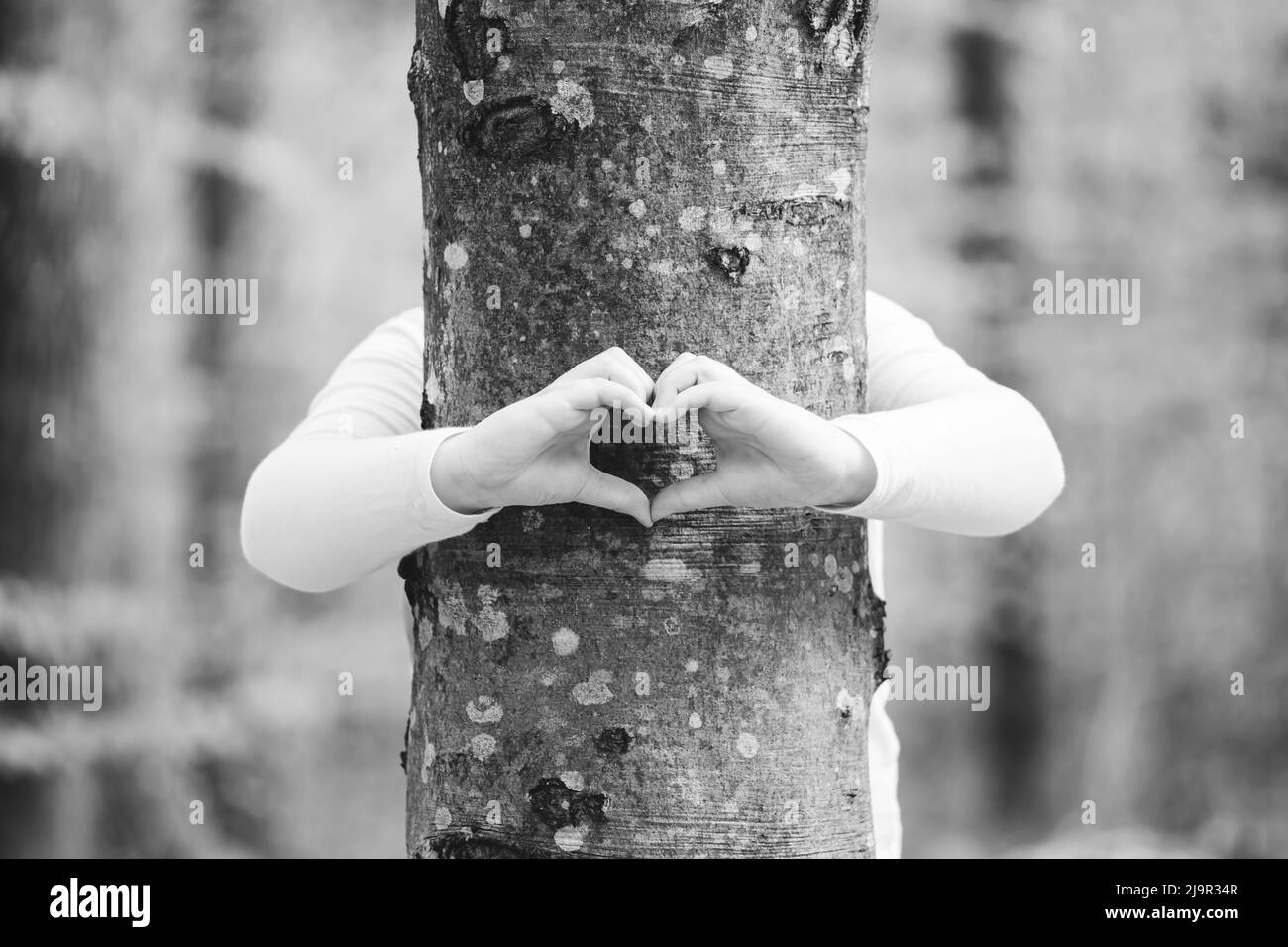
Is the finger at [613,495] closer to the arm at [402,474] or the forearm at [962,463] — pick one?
the arm at [402,474]

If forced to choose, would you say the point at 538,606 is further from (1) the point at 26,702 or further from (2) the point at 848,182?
(1) the point at 26,702

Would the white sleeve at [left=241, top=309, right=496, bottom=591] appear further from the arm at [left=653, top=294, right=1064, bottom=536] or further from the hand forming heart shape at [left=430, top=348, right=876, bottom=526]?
the arm at [left=653, top=294, right=1064, bottom=536]

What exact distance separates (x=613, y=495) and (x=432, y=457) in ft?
0.69

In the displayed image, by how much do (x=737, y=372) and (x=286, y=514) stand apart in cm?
58

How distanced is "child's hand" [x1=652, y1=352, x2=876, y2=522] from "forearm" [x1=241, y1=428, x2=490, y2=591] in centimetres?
26

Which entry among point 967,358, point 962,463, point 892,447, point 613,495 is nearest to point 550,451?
point 613,495

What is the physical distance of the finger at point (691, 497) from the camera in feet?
4.49

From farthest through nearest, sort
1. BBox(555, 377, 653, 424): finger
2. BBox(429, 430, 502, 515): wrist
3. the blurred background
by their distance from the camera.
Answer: the blurred background → BBox(429, 430, 502, 515): wrist → BBox(555, 377, 653, 424): finger

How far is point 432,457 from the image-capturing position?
140 cm

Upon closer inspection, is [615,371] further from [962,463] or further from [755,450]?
[962,463]

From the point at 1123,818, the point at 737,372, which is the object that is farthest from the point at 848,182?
the point at 1123,818

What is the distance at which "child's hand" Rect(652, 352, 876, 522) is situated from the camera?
130cm

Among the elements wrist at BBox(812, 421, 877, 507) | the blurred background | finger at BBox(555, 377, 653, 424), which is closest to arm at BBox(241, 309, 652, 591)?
finger at BBox(555, 377, 653, 424)

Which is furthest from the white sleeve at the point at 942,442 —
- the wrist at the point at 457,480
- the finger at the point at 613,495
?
the wrist at the point at 457,480
